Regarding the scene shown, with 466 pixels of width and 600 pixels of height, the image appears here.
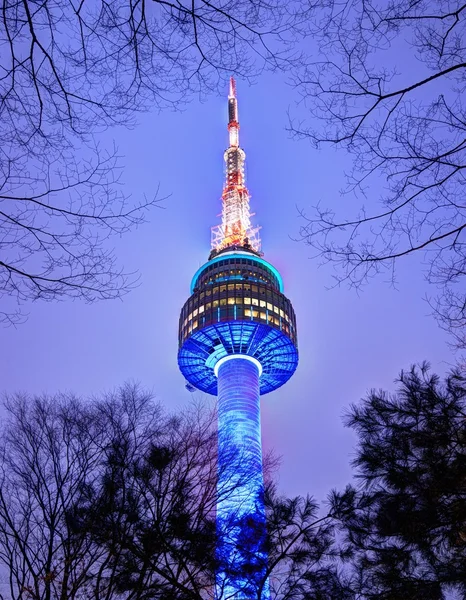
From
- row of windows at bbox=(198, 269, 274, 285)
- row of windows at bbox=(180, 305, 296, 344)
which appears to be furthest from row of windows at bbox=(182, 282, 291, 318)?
row of windows at bbox=(198, 269, 274, 285)

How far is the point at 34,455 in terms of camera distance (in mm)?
12961

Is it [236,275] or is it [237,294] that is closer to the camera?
[237,294]

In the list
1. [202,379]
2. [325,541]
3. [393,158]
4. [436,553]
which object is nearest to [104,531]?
[325,541]

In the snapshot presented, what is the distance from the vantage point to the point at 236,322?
63344mm

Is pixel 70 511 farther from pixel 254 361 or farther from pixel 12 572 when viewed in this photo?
pixel 254 361

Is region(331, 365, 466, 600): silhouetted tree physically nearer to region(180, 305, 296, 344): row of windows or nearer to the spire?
region(180, 305, 296, 344): row of windows

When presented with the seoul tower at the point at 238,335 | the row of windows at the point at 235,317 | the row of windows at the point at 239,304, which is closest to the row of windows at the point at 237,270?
the seoul tower at the point at 238,335

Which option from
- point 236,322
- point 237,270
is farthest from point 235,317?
point 237,270

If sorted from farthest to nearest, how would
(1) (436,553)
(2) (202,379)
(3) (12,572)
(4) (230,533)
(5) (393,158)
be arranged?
(2) (202,379) < (4) (230,533) < (3) (12,572) < (1) (436,553) < (5) (393,158)

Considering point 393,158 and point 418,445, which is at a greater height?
point 393,158

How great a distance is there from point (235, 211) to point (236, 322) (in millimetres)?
21229

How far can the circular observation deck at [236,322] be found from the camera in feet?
211

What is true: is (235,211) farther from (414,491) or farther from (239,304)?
(414,491)

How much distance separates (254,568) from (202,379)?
5847cm
